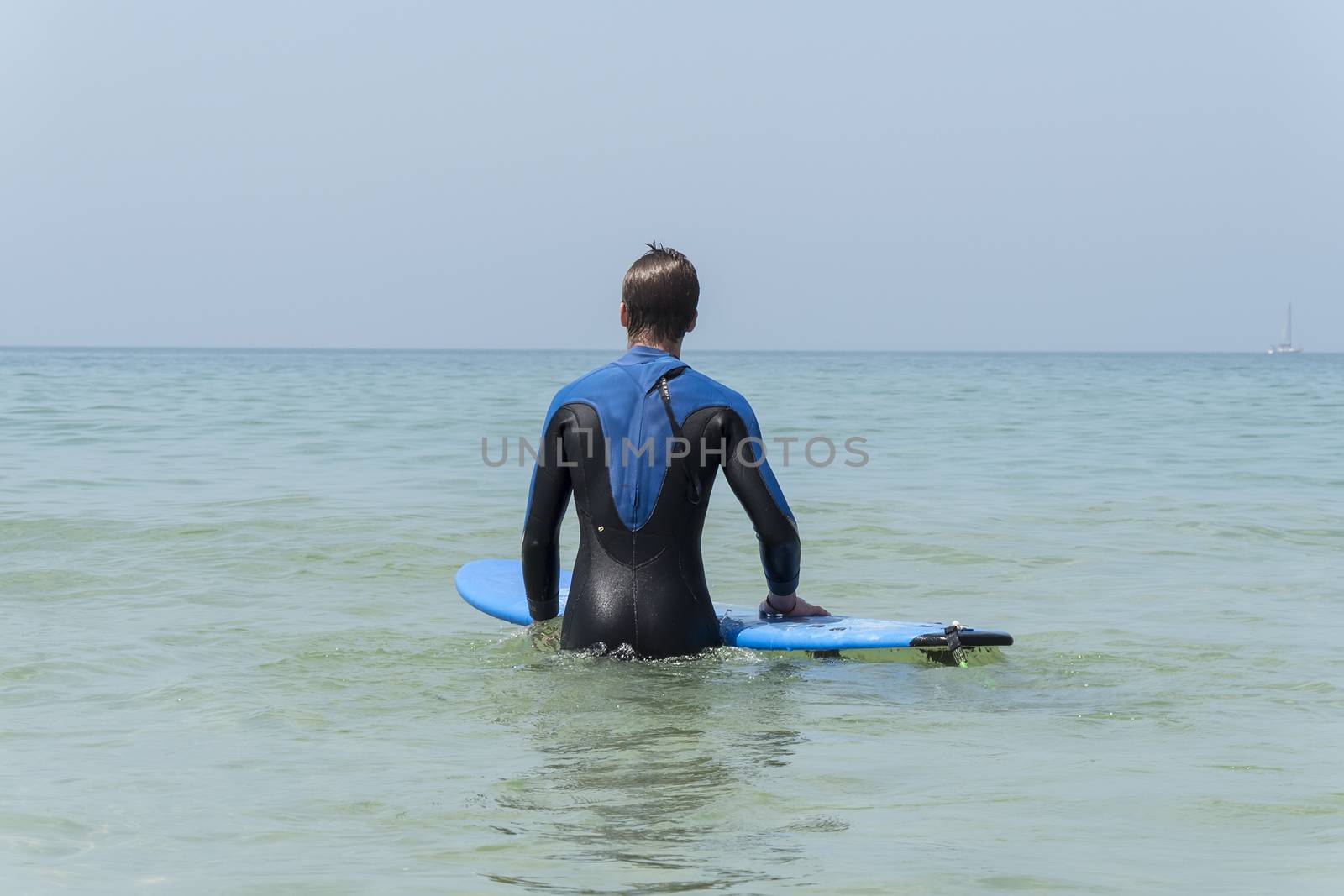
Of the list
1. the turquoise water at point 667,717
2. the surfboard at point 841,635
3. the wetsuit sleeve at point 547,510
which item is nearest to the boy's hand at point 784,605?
the surfboard at point 841,635

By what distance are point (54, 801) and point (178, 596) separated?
3693 millimetres

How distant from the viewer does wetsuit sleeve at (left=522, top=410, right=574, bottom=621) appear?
4633mm

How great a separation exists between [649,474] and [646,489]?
0.18 feet

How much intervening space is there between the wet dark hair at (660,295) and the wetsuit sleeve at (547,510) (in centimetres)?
43

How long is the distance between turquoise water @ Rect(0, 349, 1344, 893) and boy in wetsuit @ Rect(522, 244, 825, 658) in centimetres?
24

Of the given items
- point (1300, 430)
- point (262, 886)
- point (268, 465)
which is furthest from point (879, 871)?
point (1300, 430)

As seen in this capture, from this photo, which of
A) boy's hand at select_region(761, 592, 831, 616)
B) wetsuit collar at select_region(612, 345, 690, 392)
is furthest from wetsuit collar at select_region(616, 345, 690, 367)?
boy's hand at select_region(761, 592, 831, 616)

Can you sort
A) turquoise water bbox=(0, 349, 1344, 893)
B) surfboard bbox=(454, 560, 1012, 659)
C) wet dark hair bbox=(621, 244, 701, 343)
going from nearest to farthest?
turquoise water bbox=(0, 349, 1344, 893) → wet dark hair bbox=(621, 244, 701, 343) → surfboard bbox=(454, 560, 1012, 659)

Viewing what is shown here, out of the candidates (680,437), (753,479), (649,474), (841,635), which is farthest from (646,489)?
(841,635)

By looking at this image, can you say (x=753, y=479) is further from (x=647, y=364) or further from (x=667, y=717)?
(x=667, y=717)

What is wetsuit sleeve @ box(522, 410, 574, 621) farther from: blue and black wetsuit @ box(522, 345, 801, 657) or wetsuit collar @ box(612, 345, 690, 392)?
wetsuit collar @ box(612, 345, 690, 392)

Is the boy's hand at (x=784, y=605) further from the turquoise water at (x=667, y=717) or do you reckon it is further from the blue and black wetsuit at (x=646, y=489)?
the blue and black wetsuit at (x=646, y=489)

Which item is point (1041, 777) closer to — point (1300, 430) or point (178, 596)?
point (178, 596)

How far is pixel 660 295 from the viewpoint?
14.9ft
